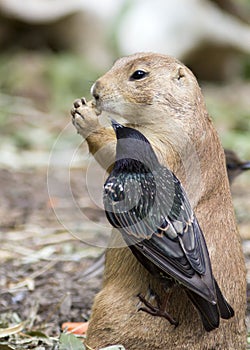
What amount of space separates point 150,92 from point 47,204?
327 cm

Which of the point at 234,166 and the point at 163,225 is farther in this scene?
the point at 234,166

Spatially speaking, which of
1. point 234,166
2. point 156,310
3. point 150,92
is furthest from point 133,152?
point 234,166

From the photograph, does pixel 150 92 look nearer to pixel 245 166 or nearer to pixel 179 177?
pixel 179 177

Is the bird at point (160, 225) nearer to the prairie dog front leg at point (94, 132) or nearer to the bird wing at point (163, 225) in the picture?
the bird wing at point (163, 225)

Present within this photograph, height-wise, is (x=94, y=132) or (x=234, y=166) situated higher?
(x=94, y=132)

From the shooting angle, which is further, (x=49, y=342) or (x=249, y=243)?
(x=249, y=243)

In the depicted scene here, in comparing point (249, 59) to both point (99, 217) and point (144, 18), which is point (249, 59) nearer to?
point (144, 18)

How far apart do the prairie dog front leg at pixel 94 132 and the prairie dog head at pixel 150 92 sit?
53 millimetres

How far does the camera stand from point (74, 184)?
264 inches

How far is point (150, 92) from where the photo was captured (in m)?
3.16

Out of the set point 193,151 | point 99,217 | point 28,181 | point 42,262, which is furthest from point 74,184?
point 193,151

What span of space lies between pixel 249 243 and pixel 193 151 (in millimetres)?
2250

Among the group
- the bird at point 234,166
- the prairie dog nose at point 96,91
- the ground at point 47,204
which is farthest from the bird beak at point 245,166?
the prairie dog nose at point 96,91

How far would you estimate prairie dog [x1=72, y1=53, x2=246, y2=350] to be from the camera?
3006 mm
